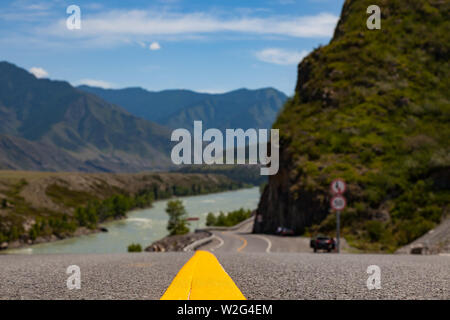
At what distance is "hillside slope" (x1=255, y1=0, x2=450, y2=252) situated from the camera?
35.3m

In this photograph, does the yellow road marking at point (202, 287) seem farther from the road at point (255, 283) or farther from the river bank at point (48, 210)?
the river bank at point (48, 210)

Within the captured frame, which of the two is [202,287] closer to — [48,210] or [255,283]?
[255,283]

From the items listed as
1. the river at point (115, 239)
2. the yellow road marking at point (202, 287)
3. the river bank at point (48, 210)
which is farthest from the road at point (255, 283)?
the river bank at point (48, 210)

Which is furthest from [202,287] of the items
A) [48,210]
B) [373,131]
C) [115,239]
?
[48,210]

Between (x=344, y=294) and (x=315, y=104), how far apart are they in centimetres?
5555

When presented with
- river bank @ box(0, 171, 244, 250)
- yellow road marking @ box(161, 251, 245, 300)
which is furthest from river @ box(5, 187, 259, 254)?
yellow road marking @ box(161, 251, 245, 300)

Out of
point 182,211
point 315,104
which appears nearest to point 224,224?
point 182,211

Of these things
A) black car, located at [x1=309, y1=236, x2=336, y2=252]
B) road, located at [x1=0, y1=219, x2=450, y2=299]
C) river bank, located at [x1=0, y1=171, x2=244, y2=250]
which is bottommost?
river bank, located at [x1=0, y1=171, x2=244, y2=250]

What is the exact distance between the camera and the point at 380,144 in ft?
149

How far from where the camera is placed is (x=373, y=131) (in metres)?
48.4

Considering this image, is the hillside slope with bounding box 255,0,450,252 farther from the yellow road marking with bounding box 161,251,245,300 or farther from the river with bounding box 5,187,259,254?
the river with bounding box 5,187,259,254

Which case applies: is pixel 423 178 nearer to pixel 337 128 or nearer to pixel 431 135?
pixel 431 135

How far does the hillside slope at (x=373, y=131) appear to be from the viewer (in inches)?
1391

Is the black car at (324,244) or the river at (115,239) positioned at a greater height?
the black car at (324,244)
